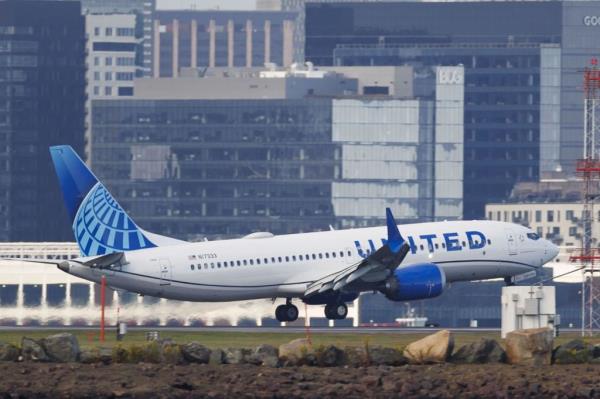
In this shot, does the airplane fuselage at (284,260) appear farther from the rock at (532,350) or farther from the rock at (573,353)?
the rock at (532,350)

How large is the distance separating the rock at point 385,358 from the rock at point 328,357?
1042 mm

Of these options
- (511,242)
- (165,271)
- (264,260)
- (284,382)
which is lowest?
(284,382)

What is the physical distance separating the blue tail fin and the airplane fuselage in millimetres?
A: 1346

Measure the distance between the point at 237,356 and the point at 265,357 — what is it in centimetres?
101

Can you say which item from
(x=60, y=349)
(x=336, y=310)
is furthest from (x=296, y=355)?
(x=336, y=310)

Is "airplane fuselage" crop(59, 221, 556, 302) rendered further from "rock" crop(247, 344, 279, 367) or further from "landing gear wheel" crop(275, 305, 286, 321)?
"rock" crop(247, 344, 279, 367)

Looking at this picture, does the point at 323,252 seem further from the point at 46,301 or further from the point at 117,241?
the point at 46,301

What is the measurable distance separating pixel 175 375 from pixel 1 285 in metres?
83.2

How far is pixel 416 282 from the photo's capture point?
111000 mm

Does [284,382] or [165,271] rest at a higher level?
[165,271]

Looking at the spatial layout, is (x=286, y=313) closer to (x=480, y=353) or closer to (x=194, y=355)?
(x=480, y=353)

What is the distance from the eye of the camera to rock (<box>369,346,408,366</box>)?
8125 cm

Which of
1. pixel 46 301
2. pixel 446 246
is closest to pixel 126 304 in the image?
pixel 46 301

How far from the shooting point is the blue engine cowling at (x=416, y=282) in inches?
4370
